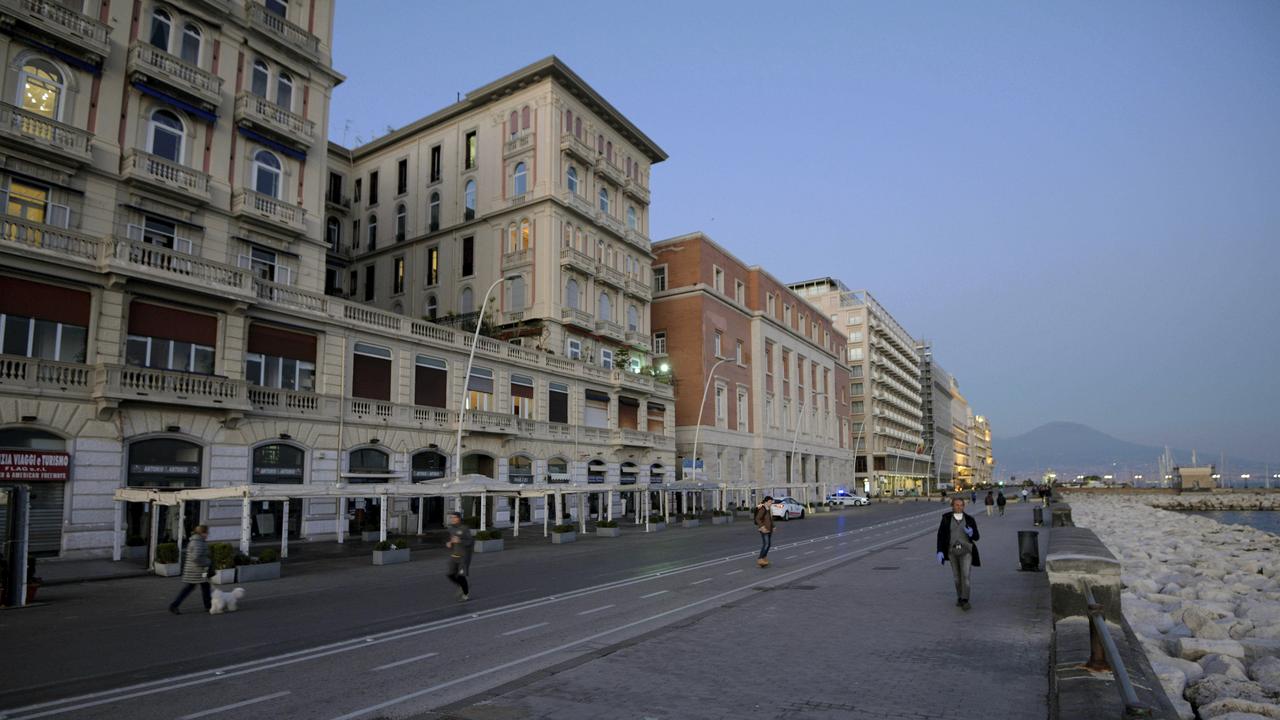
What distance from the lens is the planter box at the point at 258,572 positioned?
20.4m

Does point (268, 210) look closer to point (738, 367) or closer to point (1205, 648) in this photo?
point (1205, 648)

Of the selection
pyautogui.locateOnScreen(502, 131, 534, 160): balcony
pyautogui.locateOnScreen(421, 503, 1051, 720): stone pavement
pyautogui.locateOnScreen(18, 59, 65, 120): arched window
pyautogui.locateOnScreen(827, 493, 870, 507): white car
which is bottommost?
pyautogui.locateOnScreen(827, 493, 870, 507): white car

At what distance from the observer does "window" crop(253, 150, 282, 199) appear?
33438mm

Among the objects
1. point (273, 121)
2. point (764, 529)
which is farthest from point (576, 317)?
point (764, 529)

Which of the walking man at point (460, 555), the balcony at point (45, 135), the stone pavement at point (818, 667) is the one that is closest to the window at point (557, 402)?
the balcony at point (45, 135)

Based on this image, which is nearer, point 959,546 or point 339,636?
point 339,636

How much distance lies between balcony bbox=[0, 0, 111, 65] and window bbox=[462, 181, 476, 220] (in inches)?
1080

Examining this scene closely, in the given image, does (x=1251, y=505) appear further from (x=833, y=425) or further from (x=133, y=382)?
(x=133, y=382)

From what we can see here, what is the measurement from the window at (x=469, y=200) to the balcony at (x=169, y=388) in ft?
91.0

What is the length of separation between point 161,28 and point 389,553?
2219cm

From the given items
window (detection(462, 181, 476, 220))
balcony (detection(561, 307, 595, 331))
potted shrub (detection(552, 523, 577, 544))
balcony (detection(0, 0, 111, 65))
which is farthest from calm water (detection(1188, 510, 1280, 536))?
balcony (detection(0, 0, 111, 65))

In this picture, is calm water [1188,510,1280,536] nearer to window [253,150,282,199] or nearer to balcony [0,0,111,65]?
window [253,150,282,199]

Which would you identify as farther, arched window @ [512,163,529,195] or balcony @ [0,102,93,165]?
arched window @ [512,163,529,195]

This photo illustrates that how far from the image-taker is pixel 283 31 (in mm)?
34656
